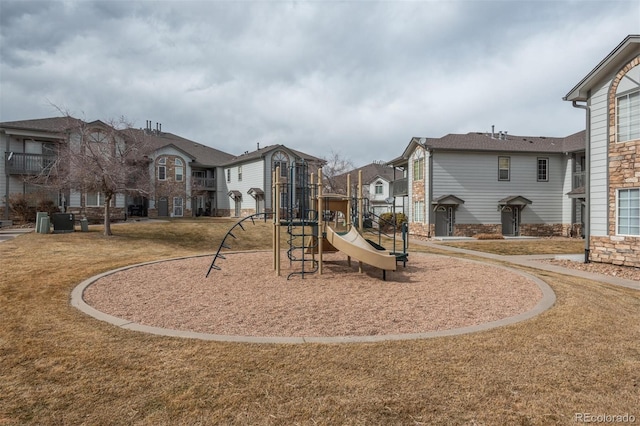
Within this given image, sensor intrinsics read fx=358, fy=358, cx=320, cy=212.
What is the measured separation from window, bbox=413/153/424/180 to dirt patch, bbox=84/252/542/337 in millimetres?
16970

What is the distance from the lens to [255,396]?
3.51 meters

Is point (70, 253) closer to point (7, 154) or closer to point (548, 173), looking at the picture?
point (7, 154)

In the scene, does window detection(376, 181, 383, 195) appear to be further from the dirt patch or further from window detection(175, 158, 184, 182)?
the dirt patch

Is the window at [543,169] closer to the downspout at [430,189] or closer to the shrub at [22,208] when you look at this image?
the downspout at [430,189]

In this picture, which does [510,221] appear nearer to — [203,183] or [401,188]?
[401,188]

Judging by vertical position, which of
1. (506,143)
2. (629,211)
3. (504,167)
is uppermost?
(506,143)

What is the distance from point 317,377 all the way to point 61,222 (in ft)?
74.3

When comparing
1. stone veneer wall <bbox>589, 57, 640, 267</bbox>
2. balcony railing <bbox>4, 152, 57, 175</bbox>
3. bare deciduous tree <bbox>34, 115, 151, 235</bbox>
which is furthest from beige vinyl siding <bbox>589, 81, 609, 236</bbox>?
balcony railing <bbox>4, 152, 57, 175</bbox>

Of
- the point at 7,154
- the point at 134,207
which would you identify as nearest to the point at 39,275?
the point at 7,154

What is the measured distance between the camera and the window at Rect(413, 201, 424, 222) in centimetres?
2756

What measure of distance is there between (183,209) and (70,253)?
85.9 ft

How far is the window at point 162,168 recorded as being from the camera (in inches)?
1510

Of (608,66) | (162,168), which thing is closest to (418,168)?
(608,66)

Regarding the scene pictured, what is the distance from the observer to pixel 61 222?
20812 millimetres
